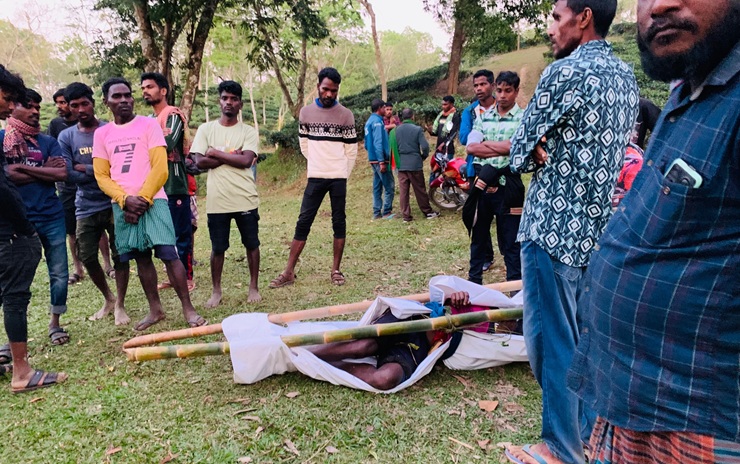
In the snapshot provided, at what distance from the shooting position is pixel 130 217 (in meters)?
3.86

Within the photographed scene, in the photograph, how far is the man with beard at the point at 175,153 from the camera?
4.62 metres

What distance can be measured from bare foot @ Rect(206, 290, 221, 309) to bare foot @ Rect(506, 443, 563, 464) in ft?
10.5

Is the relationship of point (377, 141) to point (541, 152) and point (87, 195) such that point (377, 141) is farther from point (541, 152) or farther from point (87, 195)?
point (541, 152)

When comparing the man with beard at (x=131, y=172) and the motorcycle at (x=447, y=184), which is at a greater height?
the man with beard at (x=131, y=172)

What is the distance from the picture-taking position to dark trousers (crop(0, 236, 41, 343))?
305 cm

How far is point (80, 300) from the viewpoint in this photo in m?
5.04

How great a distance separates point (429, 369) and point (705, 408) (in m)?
2.04

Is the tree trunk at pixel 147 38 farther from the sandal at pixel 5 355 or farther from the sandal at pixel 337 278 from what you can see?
the sandal at pixel 5 355

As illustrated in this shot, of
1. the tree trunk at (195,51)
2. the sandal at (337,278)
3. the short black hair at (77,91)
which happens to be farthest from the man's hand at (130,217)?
the tree trunk at (195,51)

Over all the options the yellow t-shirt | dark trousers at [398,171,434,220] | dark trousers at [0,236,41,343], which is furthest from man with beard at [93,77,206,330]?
dark trousers at [398,171,434,220]

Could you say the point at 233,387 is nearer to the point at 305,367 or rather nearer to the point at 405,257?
the point at 305,367

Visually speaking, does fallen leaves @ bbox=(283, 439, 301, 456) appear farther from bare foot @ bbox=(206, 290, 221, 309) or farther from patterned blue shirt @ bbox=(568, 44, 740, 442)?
bare foot @ bbox=(206, 290, 221, 309)

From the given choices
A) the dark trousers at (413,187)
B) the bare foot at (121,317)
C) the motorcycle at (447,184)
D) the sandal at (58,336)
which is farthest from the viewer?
the dark trousers at (413,187)

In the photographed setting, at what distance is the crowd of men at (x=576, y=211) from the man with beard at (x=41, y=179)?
0.04ft
